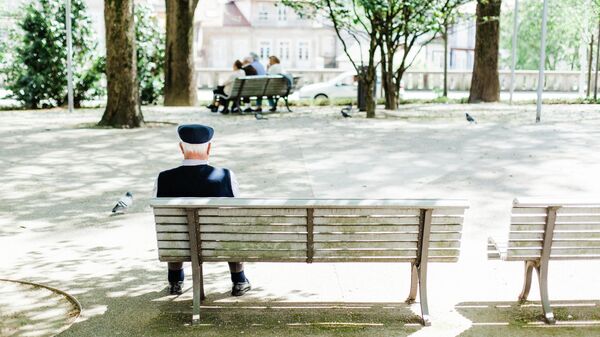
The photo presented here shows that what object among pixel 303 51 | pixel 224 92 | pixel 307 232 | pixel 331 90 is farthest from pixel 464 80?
pixel 307 232

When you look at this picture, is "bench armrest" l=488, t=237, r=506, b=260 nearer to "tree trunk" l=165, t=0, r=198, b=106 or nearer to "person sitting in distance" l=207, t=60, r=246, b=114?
"person sitting in distance" l=207, t=60, r=246, b=114

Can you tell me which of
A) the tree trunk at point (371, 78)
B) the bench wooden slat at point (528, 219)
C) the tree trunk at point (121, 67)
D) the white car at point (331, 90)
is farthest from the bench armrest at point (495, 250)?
the white car at point (331, 90)

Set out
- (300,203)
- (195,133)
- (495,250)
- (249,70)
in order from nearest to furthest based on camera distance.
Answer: (300,203), (495,250), (195,133), (249,70)

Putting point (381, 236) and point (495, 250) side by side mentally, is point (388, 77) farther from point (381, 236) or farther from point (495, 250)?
point (381, 236)

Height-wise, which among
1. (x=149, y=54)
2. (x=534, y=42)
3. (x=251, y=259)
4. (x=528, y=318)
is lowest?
(x=528, y=318)

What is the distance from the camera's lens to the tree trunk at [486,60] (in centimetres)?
2445

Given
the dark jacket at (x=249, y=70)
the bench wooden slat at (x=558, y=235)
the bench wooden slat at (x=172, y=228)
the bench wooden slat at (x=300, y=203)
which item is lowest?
the bench wooden slat at (x=558, y=235)

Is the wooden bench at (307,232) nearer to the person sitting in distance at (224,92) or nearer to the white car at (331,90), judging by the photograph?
the person sitting in distance at (224,92)

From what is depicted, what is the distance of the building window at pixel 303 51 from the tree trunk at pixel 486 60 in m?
47.3

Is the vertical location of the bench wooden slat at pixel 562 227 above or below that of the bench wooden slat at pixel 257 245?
above

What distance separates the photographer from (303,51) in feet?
235

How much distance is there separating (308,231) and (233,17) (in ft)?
227

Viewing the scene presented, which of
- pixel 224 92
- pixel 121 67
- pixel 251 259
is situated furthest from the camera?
pixel 224 92

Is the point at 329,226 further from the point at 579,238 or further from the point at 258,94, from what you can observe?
the point at 258,94
